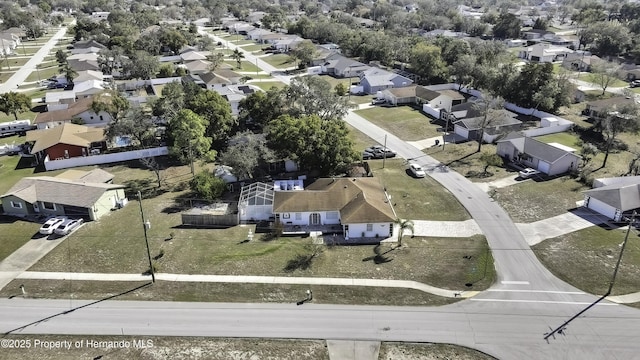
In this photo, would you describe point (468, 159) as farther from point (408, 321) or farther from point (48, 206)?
point (48, 206)

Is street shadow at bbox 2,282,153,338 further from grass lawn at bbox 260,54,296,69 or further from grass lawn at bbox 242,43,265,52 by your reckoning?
grass lawn at bbox 242,43,265,52

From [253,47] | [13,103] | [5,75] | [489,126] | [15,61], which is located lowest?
[489,126]

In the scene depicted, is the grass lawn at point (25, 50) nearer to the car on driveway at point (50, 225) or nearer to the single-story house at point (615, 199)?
the car on driveway at point (50, 225)

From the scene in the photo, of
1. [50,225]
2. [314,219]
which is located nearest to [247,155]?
[314,219]

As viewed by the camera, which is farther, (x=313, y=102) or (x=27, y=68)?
(x=27, y=68)

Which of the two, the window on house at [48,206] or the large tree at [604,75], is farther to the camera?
the large tree at [604,75]

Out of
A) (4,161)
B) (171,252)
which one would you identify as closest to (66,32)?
(4,161)

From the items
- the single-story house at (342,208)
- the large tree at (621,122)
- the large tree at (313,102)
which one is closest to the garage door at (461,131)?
the large tree at (621,122)
